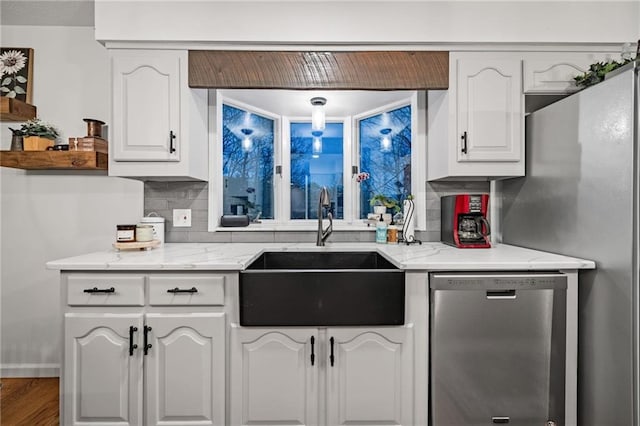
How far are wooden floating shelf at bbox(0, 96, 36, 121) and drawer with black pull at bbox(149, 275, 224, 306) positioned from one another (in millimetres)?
1540

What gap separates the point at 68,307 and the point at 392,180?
6.67 feet

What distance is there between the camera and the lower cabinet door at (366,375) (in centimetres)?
155

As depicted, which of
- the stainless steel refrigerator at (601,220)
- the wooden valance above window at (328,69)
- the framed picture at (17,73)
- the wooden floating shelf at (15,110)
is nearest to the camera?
the stainless steel refrigerator at (601,220)

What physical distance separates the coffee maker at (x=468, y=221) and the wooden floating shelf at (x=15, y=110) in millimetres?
2754

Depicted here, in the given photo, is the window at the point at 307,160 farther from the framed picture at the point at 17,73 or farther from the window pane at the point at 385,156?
the framed picture at the point at 17,73

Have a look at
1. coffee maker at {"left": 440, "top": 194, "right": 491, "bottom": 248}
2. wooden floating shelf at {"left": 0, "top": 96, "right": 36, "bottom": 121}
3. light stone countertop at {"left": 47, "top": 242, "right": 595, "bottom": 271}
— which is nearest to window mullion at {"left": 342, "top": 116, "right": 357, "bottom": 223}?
light stone countertop at {"left": 47, "top": 242, "right": 595, "bottom": 271}

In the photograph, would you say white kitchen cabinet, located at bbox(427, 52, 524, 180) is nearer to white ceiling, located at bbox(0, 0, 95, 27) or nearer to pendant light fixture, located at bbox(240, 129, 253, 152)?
pendant light fixture, located at bbox(240, 129, 253, 152)

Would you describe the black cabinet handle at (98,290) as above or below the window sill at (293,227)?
below

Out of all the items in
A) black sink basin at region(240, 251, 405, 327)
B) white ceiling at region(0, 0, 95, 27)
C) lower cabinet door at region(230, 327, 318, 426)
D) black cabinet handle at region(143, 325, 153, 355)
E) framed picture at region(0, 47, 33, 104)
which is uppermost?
white ceiling at region(0, 0, 95, 27)

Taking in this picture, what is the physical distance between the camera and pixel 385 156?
8.18 feet

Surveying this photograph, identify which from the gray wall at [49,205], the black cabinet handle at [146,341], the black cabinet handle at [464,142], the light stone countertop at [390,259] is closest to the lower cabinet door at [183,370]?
the black cabinet handle at [146,341]

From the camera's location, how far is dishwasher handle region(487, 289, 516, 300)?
156 cm

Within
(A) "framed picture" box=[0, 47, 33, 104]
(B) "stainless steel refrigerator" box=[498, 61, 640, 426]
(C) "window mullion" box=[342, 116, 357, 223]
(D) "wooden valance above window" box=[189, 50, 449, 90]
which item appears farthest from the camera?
(C) "window mullion" box=[342, 116, 357, 223]

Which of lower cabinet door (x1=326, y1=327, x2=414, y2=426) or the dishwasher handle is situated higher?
the dishwasher handle
